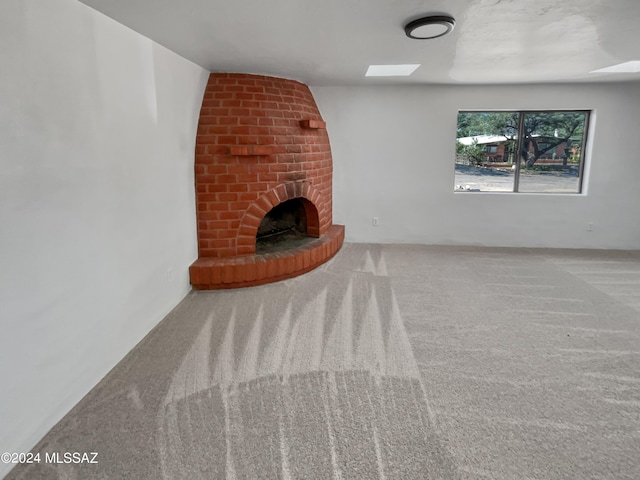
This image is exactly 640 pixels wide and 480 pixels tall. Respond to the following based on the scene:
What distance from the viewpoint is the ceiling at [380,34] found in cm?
184

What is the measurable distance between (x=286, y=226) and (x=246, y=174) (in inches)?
49.0

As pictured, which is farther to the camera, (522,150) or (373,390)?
(522,150)

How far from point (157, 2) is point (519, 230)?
453 cm

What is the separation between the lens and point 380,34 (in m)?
2.31

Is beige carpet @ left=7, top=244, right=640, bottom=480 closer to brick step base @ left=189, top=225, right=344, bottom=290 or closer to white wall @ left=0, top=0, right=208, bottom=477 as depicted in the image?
brick step base @ left=189, top=225, right=344, bottom=290

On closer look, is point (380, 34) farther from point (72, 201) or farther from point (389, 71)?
point (72, 201)

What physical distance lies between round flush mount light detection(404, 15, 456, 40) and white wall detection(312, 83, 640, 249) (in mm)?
2269

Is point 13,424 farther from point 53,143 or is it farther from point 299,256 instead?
point 299,256

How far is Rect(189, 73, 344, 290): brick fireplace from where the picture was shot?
329 centimetres

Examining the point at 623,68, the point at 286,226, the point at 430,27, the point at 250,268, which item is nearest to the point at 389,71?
the point at 430,27

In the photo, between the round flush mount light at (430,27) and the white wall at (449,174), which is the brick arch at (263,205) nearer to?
the white wall at (449,174)

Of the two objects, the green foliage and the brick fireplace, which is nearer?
the brick fireplace

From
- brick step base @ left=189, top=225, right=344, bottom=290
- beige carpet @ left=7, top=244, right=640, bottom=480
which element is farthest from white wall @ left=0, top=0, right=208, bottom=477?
brick step base @ left=189, top=225, right=344, bottom=290

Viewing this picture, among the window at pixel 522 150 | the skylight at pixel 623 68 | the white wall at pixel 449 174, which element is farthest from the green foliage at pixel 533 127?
the skylight at pixel 623 68
